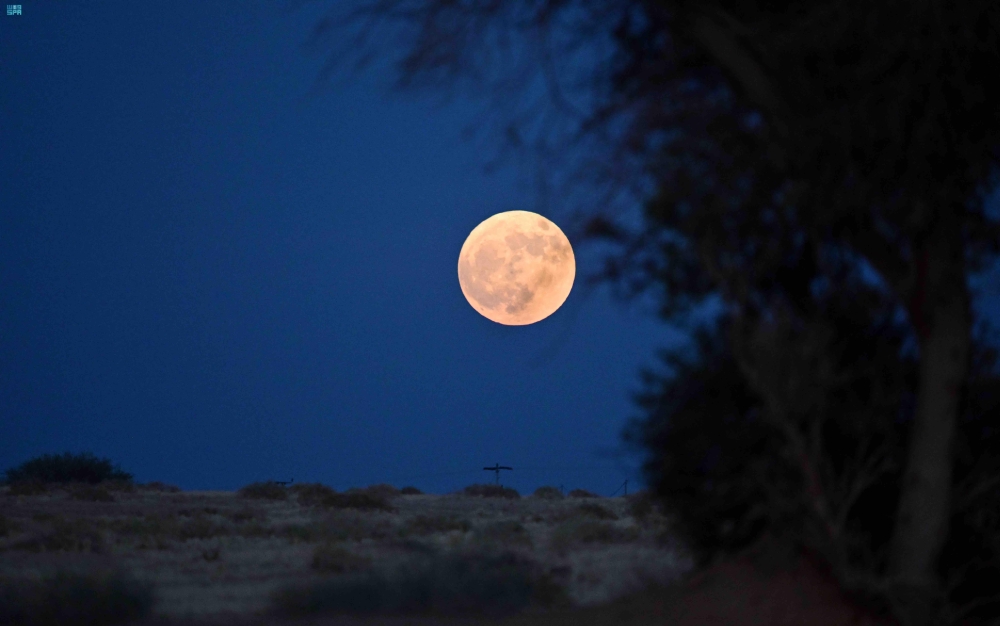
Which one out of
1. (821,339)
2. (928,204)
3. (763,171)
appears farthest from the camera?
(763,171)

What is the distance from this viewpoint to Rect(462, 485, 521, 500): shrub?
37125mm

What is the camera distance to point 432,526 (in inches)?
806

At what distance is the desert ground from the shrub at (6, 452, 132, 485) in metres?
16.3

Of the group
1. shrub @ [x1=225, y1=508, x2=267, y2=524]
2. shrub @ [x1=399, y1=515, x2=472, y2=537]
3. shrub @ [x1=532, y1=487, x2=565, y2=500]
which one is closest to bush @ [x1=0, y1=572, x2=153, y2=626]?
shrub @ [x1=399, y1=515, x2=472, y2=537]

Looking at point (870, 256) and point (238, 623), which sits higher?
point (870, 256)

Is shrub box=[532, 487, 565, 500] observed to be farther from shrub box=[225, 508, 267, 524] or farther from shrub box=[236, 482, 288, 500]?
shrub box=[225, 508, 267, 524]

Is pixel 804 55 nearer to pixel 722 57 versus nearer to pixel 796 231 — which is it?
pixel 722 57

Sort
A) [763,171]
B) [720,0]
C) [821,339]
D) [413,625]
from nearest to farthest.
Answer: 1. [821,339]
2. [763,171]
3. [720,0]
4. [413,625]

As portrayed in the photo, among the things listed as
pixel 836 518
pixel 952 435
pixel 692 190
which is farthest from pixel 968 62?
pixel 836 518

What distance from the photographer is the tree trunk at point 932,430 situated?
232 inches

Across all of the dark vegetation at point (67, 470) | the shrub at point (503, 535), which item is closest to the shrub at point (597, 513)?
the shrub at point (503, 535)

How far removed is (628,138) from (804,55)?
1.39 metres

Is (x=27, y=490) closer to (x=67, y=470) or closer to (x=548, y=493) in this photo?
(x=67, y=470)

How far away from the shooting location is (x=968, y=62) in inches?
243
